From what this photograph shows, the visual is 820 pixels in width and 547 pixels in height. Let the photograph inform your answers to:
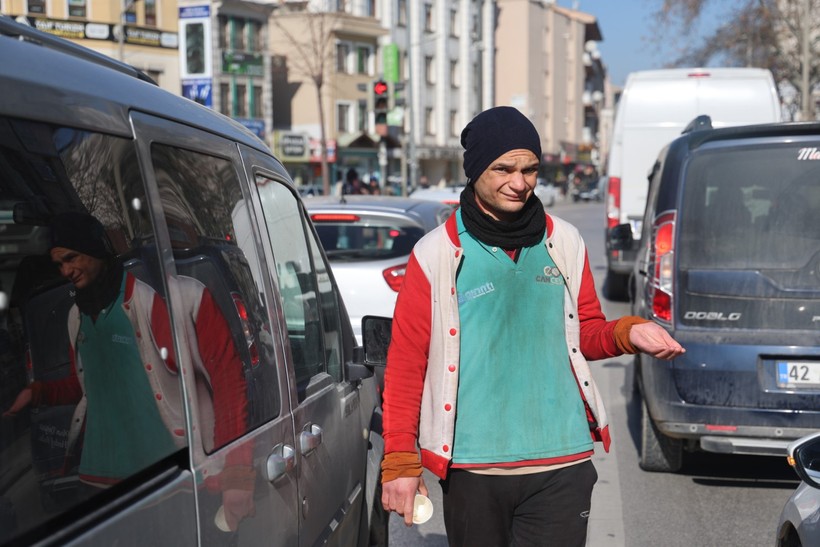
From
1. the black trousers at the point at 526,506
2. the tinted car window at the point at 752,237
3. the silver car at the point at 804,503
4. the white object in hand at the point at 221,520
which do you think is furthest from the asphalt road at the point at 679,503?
the white object in hand at the point at 221,520

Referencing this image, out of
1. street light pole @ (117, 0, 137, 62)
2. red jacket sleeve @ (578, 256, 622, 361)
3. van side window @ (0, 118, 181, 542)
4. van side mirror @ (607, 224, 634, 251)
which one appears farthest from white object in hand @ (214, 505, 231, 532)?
street light pole @ (117, 0, 137, 62)

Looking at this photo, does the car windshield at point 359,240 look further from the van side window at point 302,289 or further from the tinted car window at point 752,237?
the van side window at point 302,289

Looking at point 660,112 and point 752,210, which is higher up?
point 660,112

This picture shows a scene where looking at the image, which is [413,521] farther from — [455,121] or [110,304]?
[455,121]

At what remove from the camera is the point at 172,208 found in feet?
7.49

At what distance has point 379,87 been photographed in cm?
2422

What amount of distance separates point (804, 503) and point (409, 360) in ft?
4.25

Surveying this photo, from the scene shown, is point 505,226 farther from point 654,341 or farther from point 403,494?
point 403,494

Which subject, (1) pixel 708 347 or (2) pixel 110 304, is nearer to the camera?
(2) pixel 110 304

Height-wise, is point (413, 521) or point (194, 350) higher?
point (194, 350)

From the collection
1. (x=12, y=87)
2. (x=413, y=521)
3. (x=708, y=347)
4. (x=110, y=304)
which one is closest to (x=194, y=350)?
(x=110, y=304)

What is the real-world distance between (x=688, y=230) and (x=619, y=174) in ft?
30.8

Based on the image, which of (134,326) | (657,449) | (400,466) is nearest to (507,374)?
(400,466)

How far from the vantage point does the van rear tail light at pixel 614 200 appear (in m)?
15.1
